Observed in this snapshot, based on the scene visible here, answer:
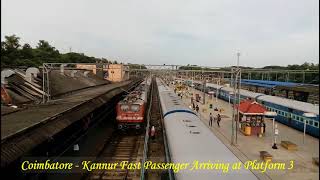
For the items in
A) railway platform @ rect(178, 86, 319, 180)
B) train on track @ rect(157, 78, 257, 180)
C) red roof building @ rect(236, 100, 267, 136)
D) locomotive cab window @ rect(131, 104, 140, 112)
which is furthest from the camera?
red roof building @ rect(236, 100, 267, 136)

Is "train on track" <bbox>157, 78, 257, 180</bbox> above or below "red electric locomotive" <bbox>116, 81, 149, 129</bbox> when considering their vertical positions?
above

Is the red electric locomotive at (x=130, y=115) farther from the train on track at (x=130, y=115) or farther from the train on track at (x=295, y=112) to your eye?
the train on track at (x=295, y=112)

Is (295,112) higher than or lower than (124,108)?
lower

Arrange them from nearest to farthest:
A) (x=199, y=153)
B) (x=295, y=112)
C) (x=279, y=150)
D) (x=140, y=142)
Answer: (x=199, y=153), (x=279, y=150), (x=140, y=142), (x=295, y=112)

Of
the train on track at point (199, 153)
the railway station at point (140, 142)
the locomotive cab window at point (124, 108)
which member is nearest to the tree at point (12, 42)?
the railway station at point (140, 142)

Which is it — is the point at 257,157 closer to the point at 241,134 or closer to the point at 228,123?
the point at 241,134

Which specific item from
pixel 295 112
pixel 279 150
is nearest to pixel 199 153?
pixel 279 150

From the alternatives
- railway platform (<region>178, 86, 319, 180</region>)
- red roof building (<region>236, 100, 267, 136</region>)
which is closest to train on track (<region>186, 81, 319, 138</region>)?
railway platform (<region>178, 86, 319, 180</region>)

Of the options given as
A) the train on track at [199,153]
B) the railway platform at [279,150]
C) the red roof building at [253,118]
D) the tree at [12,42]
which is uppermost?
the tree at [12,42]

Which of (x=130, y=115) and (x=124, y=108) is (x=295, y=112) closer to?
(x=130, y=115)

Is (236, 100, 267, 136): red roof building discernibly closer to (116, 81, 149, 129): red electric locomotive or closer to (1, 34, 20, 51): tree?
(116, 81, 149, 129): red electric locomotive

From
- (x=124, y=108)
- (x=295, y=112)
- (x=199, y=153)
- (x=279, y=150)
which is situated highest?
(x=199, y=153)

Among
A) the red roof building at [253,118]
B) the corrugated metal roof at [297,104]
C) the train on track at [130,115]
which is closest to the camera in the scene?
the train on track at [130,115]

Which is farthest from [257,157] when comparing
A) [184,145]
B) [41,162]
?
[41,162]
